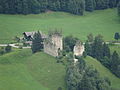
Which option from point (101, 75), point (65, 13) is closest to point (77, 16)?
point (65, 13)

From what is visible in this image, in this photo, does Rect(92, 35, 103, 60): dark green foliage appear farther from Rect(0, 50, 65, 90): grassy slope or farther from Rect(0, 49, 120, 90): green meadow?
Rect(0, 50, 65, 90): grassy slope

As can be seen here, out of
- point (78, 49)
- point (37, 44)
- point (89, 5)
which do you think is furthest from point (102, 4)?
point (78, 49)

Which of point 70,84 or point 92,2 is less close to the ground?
point 92,2

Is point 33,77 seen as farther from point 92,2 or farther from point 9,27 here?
point 92,2

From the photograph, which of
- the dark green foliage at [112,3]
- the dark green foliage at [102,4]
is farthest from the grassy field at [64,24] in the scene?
the dark green foliage at [112,3]

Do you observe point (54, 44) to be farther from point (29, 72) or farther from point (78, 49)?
point (29, 72)

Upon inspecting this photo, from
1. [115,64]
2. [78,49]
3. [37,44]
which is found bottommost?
[115,64]
